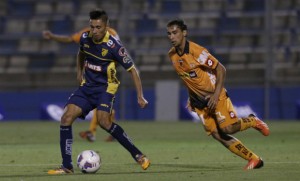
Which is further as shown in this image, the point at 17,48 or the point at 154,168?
the point at 17,48

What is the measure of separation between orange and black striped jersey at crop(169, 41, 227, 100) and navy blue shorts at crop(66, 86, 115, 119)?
0.89m

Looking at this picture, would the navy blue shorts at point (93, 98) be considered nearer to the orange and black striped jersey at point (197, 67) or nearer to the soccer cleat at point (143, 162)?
the soccer cleat at point (143, 162)

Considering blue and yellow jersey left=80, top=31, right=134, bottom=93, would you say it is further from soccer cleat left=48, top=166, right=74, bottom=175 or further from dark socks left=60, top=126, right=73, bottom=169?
soccer cleat left=48, top=166, right=74, bottom=175

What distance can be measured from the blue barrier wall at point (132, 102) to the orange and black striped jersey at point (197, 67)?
47.3 feet

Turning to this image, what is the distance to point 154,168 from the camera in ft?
35.3

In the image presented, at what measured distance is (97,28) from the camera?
1026 centimetres

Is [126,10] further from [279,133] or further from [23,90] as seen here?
[279,133]

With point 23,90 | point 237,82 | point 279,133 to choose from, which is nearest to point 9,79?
point 23,90

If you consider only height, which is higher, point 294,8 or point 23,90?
point 294,8

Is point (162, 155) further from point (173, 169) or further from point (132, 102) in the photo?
point (132, 102)

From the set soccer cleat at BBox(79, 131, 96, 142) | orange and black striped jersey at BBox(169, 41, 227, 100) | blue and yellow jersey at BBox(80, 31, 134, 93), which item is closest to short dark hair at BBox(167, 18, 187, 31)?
orange and black striped jersey at BBox(169, 41, 227, 100)

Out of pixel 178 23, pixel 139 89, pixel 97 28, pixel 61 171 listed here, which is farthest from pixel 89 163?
pixel 178 23

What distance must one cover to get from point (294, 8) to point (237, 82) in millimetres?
2792

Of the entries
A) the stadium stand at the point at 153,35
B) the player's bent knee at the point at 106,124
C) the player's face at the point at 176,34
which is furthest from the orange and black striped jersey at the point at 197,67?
the stadium stand at the point at 153,35
